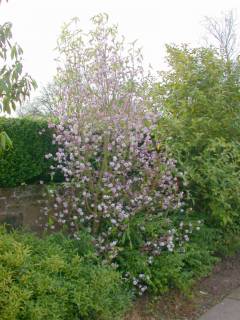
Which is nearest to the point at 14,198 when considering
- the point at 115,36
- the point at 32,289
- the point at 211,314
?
the point at 32,289

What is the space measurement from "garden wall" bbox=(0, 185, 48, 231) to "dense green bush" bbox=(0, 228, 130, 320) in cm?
82

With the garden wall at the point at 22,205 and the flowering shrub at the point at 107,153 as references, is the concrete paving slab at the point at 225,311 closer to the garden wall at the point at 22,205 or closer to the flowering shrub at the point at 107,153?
the flowering shrub at the point at 107,153

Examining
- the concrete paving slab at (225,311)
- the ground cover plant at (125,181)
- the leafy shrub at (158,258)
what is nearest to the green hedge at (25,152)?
the ground cover plant at (125,181)

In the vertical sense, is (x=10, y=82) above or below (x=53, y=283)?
above

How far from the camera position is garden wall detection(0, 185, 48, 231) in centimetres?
499

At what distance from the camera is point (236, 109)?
19.1ft

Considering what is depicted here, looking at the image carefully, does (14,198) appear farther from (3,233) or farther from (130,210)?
(130,210)

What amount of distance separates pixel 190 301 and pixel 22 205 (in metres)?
2.24

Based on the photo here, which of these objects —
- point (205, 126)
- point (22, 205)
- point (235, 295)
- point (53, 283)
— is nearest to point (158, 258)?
point (235, 295)

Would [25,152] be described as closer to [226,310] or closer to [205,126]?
[205,126]

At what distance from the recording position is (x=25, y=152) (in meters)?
4.98

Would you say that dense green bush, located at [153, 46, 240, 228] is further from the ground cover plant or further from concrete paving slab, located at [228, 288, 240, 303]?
concrete paving slab, located at [228, 288, 240, 303]

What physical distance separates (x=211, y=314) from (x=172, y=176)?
1618 millimetres

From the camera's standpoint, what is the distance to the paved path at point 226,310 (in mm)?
4418
